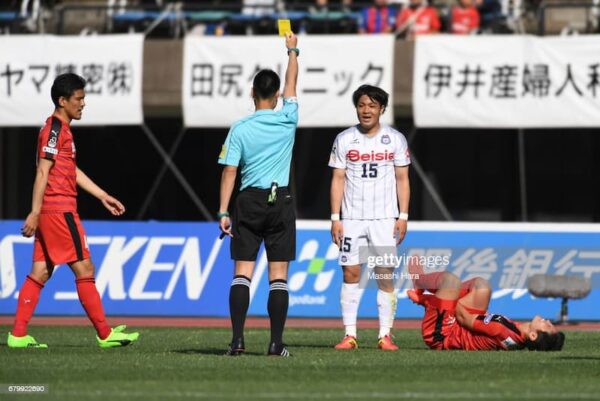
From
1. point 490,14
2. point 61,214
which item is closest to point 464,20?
point 490,14

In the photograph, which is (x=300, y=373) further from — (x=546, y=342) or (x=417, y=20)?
(x=417, y=20)

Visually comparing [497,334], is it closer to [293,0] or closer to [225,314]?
[225,314]

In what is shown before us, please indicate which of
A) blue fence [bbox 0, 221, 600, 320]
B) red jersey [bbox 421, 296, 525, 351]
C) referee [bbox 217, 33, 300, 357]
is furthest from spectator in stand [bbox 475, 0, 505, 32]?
referee [bbox 217, 33, 300, 357]

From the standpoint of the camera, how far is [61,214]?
1138cm

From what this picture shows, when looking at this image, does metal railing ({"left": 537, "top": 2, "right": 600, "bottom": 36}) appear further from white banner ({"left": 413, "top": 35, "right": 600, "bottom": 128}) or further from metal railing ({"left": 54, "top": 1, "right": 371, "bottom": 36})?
metal railing ({"left": 54, "top": 1, "right": 371, "bottom": 36})

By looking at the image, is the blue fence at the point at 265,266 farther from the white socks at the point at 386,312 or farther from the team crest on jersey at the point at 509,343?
the team crest on jersey at the point at 509,343

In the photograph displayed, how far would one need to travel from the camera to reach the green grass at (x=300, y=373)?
8500mm

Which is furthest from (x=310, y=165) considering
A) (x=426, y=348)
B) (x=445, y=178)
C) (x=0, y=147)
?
(x=426, y=348)

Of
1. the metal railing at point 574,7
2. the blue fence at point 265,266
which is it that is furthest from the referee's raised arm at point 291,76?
the metal railing at point 574,7

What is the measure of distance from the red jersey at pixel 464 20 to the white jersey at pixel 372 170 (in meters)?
10.1

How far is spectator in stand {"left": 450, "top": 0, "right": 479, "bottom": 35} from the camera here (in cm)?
2178

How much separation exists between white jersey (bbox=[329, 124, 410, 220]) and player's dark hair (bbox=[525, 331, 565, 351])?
5.22ft

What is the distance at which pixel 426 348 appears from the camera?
478 inches

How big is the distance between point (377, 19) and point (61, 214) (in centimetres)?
1159
